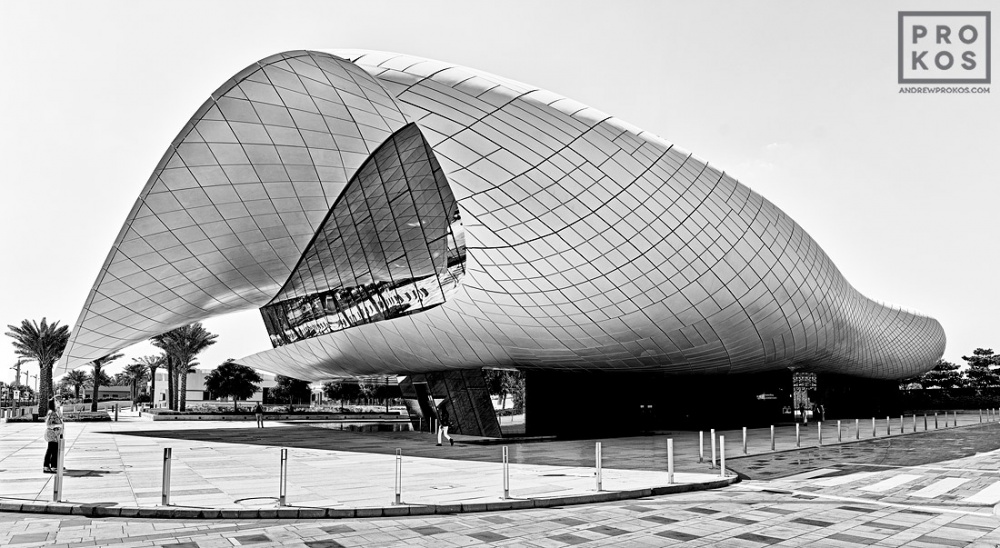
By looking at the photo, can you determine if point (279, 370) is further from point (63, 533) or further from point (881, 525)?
point (881, 525)

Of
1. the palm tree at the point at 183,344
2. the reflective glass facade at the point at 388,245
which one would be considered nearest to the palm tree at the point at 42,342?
the palm tree at the point at 183,344

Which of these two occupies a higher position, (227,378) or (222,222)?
(222,222)

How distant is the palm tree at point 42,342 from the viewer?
58.8 m

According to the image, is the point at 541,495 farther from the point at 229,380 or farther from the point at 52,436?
the point at 229,380

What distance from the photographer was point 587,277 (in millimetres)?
22641

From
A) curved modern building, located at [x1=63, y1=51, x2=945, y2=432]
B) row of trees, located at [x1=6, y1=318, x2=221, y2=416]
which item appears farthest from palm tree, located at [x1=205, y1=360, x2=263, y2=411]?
curved modern building, located at [x1=63, y1=51, x2=945, y2=432]

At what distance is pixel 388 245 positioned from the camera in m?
30.2

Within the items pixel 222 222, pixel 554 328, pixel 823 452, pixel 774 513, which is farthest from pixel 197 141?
pixel 823 452

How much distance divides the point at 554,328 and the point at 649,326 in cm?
348

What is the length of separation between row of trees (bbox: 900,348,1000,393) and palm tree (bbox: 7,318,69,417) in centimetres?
9967

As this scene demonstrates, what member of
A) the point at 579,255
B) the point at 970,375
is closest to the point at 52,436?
the point at 579,255

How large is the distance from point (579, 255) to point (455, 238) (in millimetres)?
6330

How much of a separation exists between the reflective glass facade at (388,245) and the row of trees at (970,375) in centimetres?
8812

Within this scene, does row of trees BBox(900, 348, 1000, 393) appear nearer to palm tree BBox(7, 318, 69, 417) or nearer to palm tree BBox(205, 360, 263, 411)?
palm tree BBox(205, 360, 263, 411)
